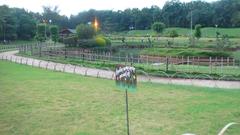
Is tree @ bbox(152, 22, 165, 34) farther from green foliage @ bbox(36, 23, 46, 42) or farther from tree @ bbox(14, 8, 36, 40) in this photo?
tree @ bbox(14, 8, 36, 40)

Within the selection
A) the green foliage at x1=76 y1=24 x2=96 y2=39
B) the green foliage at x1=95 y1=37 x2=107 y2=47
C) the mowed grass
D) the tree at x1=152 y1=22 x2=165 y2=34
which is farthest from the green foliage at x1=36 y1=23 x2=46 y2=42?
the mowed grass

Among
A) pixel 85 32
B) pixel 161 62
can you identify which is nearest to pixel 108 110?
pixel 161 62

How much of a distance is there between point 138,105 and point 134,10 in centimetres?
8752

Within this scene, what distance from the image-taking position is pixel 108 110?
1373cm

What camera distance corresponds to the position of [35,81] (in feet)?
70.8

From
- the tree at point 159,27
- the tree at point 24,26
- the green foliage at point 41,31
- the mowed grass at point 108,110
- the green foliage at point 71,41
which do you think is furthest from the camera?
the tree at point 159,27

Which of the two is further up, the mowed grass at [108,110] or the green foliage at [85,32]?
the green foliage at [85,32]

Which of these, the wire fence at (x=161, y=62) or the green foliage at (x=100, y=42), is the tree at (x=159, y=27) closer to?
the green foliage at (x=100, y=42)

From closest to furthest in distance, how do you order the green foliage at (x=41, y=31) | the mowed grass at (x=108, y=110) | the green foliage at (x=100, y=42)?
1. the mowed grass at (x=108, y=110)
2. the green foliage at (x=100, y=42)
3. the green foliage at (x=41, y=31)

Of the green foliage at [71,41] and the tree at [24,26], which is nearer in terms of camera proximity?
Result: the green foliage at [71,41]

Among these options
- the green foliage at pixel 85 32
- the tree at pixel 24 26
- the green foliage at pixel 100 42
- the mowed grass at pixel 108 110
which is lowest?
the mowed grass at pixel 108 110

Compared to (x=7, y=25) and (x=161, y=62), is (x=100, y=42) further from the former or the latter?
(x=161, y=62)

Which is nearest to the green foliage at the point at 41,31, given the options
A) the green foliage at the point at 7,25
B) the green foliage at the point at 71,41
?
the green foliage at the point at 7,25

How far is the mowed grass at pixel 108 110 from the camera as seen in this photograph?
36.8 feet
